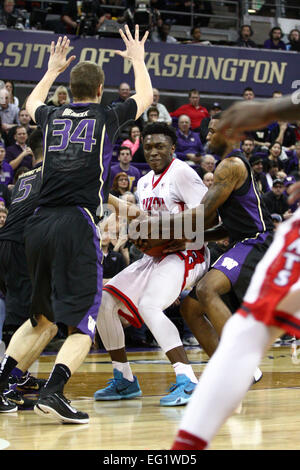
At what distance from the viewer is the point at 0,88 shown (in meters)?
12.8

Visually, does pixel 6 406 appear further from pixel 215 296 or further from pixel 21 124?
pixel 21 124

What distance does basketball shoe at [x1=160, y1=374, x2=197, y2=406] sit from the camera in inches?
197

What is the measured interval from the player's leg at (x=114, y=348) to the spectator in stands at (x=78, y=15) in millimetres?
11316

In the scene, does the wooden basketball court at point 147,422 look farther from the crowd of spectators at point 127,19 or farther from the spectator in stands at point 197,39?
the spectator in stands at point 197,39

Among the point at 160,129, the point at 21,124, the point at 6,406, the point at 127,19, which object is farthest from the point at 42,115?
the point at 127,19

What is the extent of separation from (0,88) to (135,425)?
976 centimetres

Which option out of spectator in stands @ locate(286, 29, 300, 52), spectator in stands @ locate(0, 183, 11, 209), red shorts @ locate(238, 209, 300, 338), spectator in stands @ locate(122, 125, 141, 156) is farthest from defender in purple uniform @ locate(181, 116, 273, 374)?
spectator in stands @ locate(286, 29, 300, 52)

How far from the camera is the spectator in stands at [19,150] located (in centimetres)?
1134

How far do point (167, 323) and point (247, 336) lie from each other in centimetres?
280

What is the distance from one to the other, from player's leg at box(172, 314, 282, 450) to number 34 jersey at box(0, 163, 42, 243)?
3.33 m

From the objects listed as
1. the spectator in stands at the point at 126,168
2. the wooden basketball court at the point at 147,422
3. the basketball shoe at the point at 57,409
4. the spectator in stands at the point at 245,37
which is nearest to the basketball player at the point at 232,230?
the wooden basketball court at the point at 147,422
